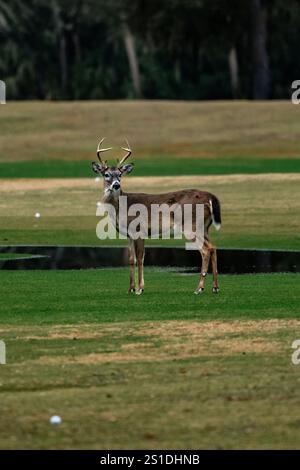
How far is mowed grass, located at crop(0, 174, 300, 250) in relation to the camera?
31.6 m

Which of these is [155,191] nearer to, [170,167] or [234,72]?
[170,167]

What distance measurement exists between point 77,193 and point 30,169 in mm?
9298

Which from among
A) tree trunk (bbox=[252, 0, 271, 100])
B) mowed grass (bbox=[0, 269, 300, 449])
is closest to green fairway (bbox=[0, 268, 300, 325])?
mowed grass (bbox=[0, 269, 300, 449])

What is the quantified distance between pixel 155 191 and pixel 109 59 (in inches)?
2116

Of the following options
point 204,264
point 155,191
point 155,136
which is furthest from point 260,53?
point 204,264

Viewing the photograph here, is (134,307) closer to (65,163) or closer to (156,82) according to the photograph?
(65,163)

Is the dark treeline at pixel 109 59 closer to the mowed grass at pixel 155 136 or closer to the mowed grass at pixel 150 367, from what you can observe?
the mowed grass at pixel 155 136

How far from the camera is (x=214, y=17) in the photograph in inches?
2778

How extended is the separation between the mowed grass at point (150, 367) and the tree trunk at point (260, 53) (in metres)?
48.0

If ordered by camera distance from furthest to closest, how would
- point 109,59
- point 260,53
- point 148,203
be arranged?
point 109,59, point 260,53, point 148,203

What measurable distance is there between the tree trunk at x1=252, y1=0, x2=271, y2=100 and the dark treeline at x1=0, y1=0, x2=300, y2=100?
3.70m

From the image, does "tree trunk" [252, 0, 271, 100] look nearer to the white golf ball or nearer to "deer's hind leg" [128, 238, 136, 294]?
"deer's hind leg" [128, 238, 136, 294]

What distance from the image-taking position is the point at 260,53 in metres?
70.5

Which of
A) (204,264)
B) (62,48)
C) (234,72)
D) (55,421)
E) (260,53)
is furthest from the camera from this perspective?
(62,48)
